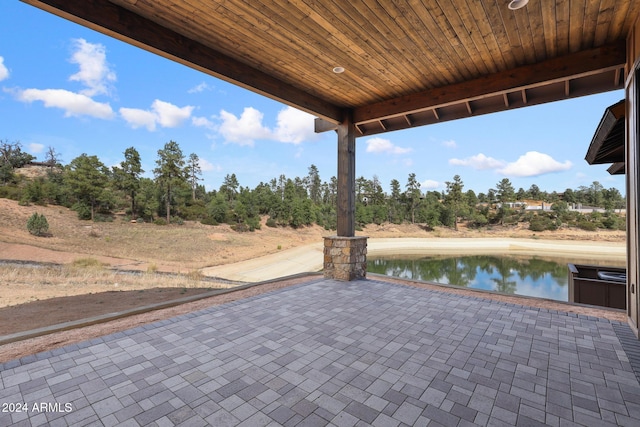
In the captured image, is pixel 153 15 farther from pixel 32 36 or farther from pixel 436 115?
pixel 32 36

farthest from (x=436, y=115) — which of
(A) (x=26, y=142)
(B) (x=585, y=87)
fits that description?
(A) (x=26, y=142)

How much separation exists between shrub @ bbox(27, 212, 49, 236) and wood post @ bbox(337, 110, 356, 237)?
1536 centimetres

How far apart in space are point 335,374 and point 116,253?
15.3 m

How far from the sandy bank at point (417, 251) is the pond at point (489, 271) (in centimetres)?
197

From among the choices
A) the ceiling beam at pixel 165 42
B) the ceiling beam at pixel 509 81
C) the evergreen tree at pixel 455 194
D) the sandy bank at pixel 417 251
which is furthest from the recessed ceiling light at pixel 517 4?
the evergreen tree at pixel 455 194

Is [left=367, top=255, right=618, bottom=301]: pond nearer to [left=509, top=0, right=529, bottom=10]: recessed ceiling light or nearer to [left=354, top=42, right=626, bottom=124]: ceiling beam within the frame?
[left=354, top=42, right=626, bottom=124]: ceiling beam

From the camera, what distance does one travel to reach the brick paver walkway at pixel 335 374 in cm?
145

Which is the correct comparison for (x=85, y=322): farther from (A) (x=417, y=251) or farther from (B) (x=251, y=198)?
(A) (x=417, y=251)

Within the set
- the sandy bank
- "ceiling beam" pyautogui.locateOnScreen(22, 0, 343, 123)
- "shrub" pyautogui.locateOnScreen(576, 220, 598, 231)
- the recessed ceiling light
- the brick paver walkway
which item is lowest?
the sandy bank

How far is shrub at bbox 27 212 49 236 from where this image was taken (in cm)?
1232

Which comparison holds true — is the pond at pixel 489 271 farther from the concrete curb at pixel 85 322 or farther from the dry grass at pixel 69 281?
the concrete curb at pixel 85 322

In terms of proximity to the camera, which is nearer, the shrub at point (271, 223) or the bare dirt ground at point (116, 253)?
the bare dirt ground at point (116, 253)

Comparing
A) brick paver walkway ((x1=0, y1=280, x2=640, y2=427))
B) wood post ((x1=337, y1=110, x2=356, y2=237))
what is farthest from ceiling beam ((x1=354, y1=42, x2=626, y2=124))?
brick paver walkway ((x1=0, y1=280, x2=640, y2=427))

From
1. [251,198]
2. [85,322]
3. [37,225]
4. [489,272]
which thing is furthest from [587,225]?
[37,225]
